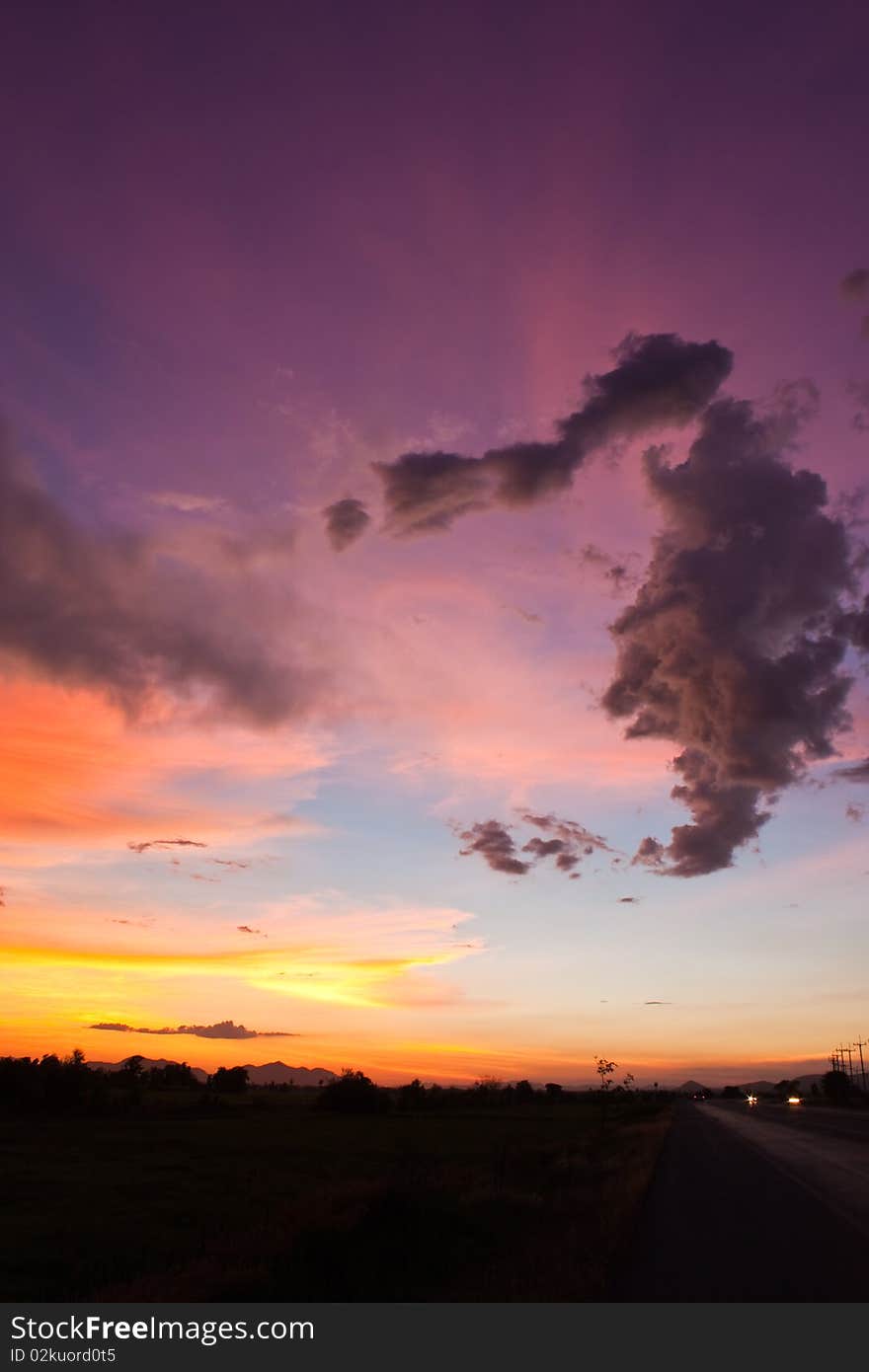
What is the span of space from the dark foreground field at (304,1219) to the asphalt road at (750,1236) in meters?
0.73

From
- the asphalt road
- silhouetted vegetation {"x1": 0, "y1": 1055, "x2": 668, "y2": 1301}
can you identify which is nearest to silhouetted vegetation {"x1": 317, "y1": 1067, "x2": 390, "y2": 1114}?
silhouetted vegetation {"x1": 0, "y1": 1055, "x2": 668, "y2": 1301}

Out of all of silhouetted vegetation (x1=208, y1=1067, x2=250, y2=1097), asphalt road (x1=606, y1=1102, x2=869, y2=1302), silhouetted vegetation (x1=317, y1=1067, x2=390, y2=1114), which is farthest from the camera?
silhouetted vegetation (x1=208, y1=1067, x2=250, y2=1097)

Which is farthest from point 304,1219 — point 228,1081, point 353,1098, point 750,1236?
point 228,1081

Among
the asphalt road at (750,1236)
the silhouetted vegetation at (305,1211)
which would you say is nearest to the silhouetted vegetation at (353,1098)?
the silhouetted vegetation at (305,1211)

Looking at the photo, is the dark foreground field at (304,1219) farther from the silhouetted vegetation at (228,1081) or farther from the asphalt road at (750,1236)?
the silhouetted vegetation at (228,1081)

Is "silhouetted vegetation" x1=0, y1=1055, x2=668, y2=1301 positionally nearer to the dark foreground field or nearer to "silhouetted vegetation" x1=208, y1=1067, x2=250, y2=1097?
the dark foreground field

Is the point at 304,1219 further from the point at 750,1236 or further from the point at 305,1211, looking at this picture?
the point at 750,1236

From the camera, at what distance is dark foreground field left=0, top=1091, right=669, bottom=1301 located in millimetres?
13148

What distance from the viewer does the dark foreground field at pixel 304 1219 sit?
13.1 meters

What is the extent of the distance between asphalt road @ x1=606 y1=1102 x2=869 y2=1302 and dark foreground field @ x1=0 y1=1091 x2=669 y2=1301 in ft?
2.38
